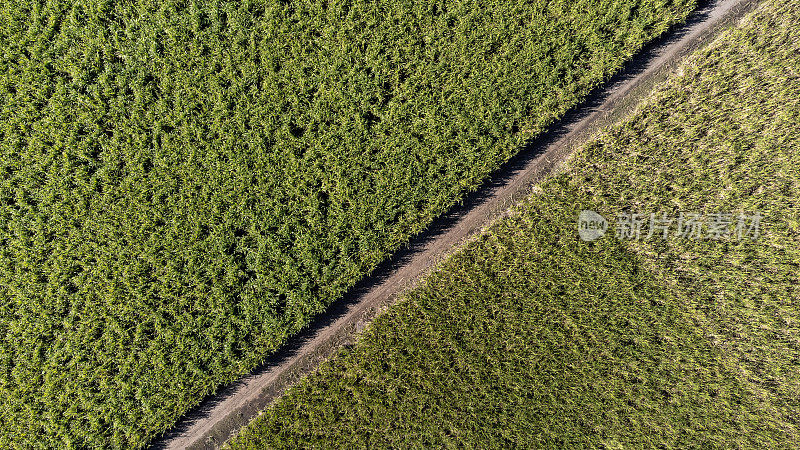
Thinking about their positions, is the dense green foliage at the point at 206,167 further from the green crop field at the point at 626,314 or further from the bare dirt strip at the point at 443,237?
the green crop field at the point at 626,314

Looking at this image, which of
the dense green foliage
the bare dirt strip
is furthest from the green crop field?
the dense green foliage

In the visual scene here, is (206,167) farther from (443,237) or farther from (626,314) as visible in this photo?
(626,314)

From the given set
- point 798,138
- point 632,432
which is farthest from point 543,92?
point 632,432

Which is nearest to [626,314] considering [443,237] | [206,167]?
[443,237]

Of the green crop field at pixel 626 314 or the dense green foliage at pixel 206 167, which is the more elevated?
the dense green foliage at pixel 206 167

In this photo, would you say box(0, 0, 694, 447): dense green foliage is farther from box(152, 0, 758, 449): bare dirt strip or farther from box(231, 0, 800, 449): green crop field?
box(231, 0, 800, 449): green crop field

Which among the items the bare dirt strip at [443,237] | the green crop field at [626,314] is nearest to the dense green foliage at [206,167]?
the bare dirt strip at [443,237]
